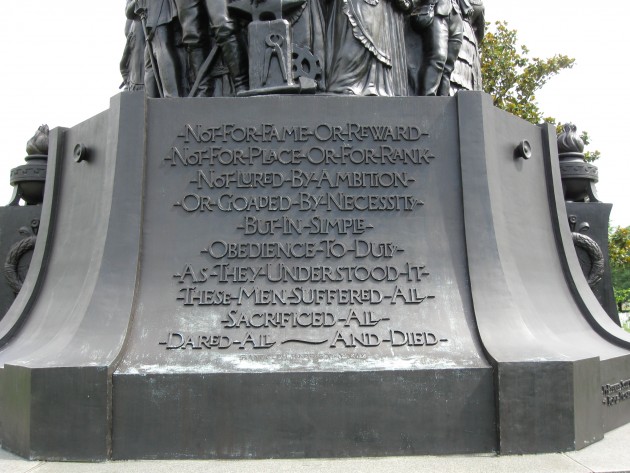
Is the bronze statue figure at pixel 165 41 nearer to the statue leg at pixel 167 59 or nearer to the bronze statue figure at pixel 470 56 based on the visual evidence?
the statue leg at pixel 167 59

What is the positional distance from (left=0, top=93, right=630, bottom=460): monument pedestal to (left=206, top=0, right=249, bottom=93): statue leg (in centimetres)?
103

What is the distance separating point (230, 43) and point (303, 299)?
10.1 ft

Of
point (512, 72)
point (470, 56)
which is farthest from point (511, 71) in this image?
point (470, 56)

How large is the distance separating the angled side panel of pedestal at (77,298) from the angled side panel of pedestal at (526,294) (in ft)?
10.2

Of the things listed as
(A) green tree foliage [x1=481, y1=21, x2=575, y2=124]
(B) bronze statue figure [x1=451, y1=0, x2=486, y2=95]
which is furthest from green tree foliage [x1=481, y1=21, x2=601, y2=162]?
(B) bronze statue figure [x1=451, y1=0, x2=486, y2=95]

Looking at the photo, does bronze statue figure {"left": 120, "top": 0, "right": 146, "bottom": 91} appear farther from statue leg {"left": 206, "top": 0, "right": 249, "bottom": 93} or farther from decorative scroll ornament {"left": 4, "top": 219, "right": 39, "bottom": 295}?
decorative scroll ornament {"left": 4, "top": 219, "right": 39, "bottom": 295}

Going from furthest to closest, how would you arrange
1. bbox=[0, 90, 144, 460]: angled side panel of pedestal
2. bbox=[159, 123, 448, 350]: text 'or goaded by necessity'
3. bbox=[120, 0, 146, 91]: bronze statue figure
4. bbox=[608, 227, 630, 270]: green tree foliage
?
bbox=[608, 227, 630, 270]: green tree foliage
bbox=[120, 0, 146, 91]: bronze statue figure
bbox=[159, 123, 448, 350]: text 'or goaded by necessity'
bbox=[0, 90, 144, 460]: angled side panel of pedestal

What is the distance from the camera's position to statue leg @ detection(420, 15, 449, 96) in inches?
313

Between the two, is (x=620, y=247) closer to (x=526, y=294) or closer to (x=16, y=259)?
(x=526, y=294)

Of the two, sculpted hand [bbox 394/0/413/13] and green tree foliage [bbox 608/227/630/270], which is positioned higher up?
sculpted hand [bbox 394/0/413/13]

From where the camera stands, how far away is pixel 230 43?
7.27m

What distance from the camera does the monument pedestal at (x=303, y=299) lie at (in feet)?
17.2

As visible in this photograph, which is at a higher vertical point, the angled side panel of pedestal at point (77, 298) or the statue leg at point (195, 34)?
the statue leg at point (195, 34)

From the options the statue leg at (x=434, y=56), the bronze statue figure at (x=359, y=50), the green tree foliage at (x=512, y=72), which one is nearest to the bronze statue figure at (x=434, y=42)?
the statue leg at (x=434, y=56)
